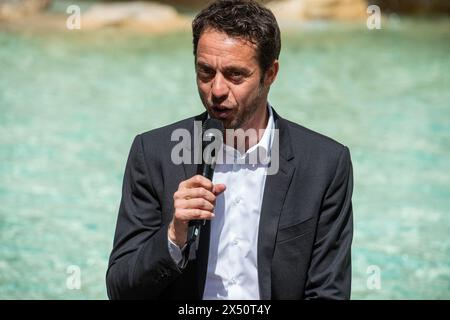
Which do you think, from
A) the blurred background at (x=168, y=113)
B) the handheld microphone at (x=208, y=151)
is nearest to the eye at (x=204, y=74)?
the handheld microphone at (x=208, y=151)

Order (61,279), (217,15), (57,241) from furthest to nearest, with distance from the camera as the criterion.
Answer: (57,241)
(61,279)
(217,15)

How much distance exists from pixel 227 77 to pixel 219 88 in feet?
0.20

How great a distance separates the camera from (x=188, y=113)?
1012cm

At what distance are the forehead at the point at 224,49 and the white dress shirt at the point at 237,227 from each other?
0.28 meters

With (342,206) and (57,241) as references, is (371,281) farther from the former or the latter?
(342,206)

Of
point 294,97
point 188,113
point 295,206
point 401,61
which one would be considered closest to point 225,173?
point 295,206

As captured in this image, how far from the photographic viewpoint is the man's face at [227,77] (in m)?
2.34

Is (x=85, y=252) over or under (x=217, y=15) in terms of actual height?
under

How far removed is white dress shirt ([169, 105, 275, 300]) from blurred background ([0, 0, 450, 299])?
12.1 ft

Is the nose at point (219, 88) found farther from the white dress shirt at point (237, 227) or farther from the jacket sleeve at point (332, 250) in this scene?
the jacket sleeve at point (332, 250)

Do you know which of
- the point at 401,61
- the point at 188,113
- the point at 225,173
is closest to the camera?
the point at 225,173

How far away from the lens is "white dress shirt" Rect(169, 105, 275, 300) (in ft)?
8.14

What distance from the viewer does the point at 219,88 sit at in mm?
2311

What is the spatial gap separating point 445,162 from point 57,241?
387cm
